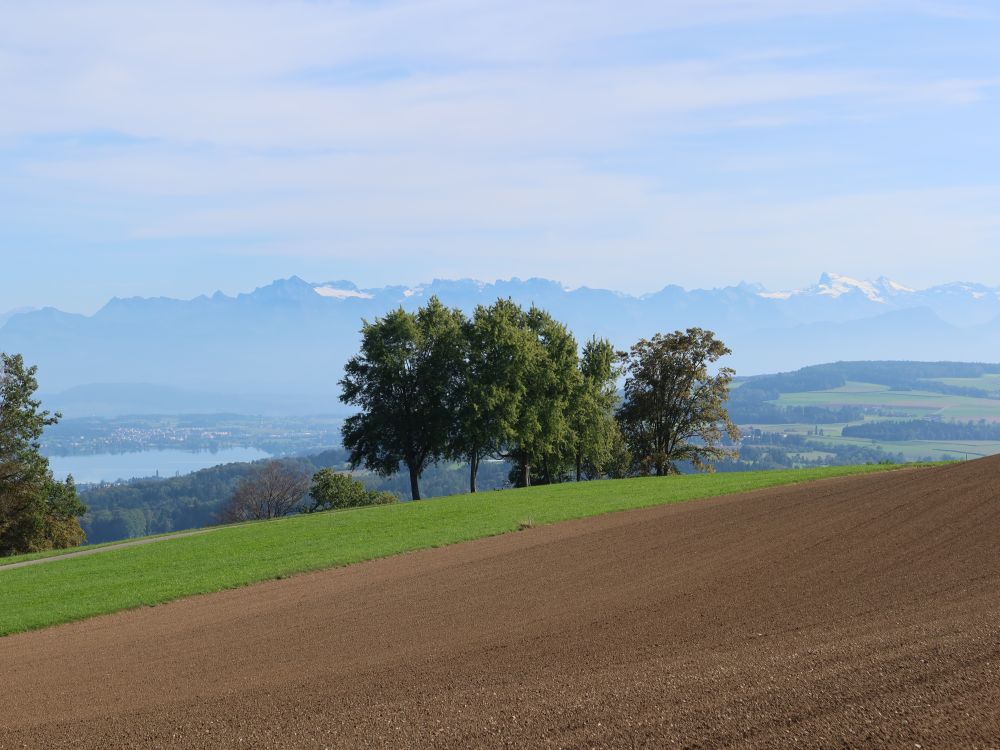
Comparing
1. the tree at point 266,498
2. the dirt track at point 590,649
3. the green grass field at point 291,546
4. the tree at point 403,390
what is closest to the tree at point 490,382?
the tree at point 403,390

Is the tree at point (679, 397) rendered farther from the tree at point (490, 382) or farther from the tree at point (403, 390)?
the tree at point (403, 390)

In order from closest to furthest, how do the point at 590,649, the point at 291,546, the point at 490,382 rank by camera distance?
the point at 590,649, the point at 291,546, the point at 490,382

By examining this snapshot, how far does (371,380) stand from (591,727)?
49284 mm

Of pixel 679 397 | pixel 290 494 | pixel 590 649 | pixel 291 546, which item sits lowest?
pixel 290 494

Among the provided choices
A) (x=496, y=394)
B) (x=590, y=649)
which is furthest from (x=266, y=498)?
(x=590, y=649)

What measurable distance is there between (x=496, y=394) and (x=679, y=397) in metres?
18.9

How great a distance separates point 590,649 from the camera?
15.2m

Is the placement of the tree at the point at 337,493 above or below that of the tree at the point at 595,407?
below

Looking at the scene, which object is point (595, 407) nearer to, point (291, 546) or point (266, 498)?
point (266, 498)

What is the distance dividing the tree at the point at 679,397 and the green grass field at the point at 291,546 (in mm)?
19974

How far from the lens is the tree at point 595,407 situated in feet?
212

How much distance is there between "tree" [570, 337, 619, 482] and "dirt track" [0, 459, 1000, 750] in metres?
36.5

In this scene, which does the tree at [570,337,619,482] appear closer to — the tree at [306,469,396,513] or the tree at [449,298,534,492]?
the tree at [449,298,534,492]

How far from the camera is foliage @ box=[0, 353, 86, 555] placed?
2138 inches
